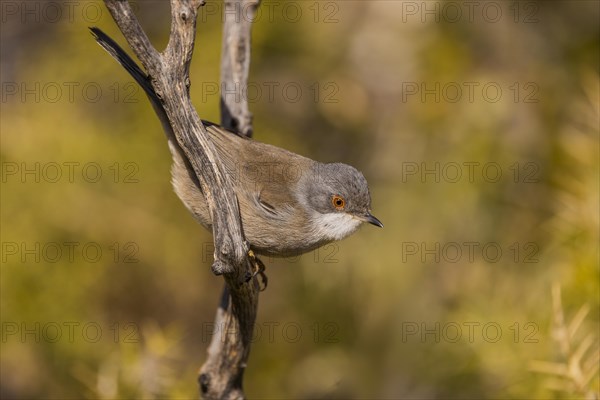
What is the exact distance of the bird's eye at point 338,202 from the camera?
13.4ft

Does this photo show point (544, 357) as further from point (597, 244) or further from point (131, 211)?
point (131, 211)

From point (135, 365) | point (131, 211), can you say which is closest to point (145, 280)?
point (131, 211)

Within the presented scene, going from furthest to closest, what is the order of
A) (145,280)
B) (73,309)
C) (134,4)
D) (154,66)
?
(134,4), (145,280), (73,309), (154,66)

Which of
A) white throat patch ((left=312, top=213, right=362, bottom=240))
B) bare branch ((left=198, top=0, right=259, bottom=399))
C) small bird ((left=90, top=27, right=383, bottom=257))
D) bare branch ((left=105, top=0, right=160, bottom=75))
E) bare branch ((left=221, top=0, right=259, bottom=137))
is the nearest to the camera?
bare branch ((left=105, top=0, right=160, bottom=75))

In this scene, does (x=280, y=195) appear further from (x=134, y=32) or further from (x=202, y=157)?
(x=134, y=32)

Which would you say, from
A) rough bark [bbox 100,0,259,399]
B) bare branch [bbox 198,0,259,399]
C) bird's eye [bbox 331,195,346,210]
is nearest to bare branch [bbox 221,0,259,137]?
bare branch [bbox 198,0,259,399]

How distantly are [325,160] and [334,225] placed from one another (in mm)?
2103

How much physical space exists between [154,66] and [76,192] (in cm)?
265

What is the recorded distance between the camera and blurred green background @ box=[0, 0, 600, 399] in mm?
5090

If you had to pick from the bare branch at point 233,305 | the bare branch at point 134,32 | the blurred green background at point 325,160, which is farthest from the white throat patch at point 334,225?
the bare branch at point 134,32

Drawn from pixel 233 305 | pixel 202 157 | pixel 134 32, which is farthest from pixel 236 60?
pixel 233 305

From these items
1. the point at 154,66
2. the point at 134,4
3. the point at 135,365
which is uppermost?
the point at 134,4

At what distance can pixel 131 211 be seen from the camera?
536 centimetres

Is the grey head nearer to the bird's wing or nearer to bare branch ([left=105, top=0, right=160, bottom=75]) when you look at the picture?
the bird's wing
